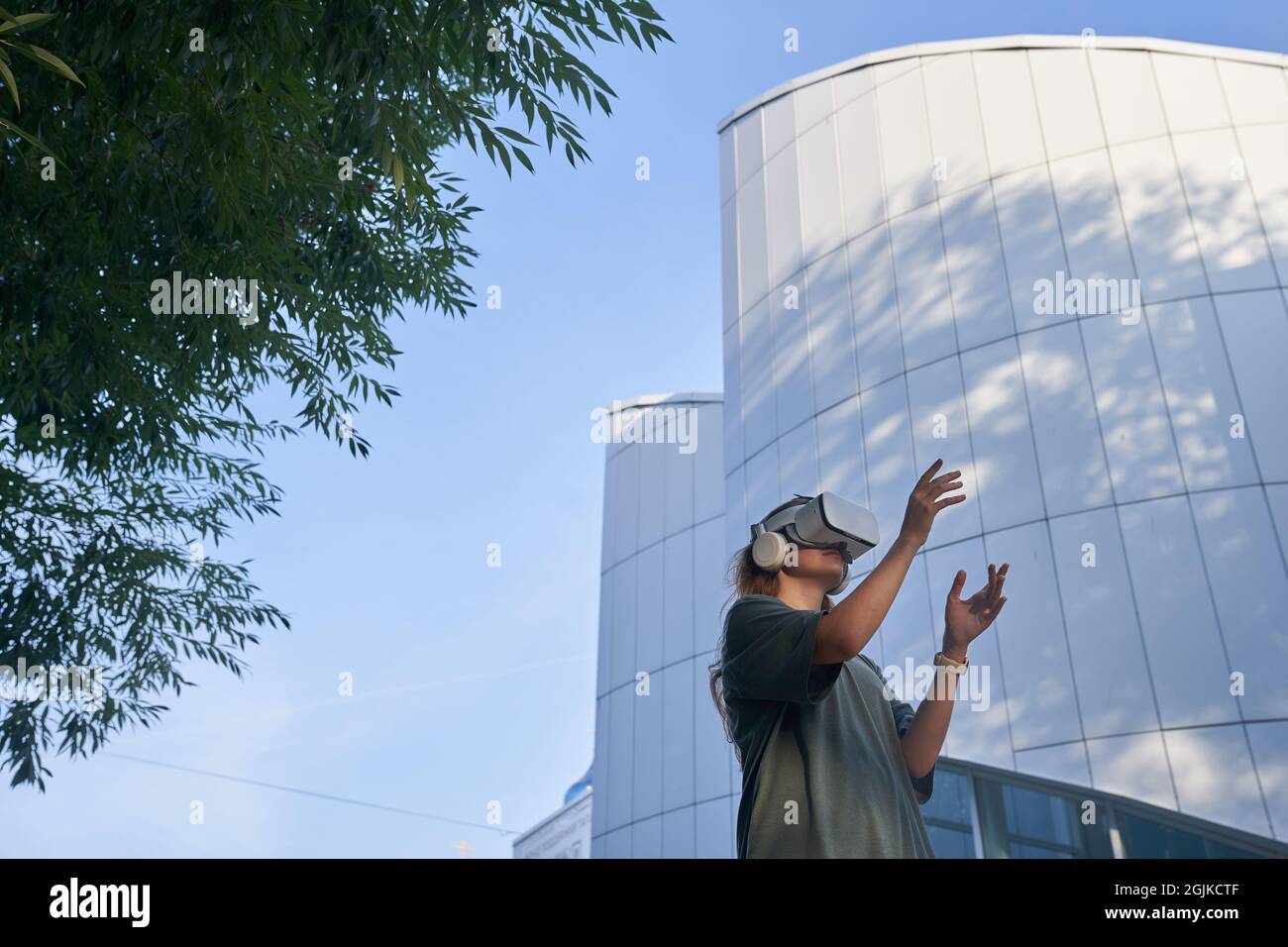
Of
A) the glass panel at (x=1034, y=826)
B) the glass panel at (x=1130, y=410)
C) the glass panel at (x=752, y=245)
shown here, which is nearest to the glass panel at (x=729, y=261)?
the glass panel at (x=752, y=245)

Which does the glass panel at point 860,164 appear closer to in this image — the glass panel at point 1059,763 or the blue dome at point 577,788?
the glass panel at point 1059,763

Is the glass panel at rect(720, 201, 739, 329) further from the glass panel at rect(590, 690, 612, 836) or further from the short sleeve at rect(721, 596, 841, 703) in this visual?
the short sleeve at rect(721, 596, 841, 703)

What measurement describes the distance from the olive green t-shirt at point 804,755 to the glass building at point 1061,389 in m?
8.17

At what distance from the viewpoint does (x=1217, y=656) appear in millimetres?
8891

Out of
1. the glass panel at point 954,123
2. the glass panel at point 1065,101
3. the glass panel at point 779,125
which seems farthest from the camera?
the glass panel at point 779,125

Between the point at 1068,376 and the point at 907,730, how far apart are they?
929cm

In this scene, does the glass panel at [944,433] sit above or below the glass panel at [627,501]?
below

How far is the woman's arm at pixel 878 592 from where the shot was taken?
1688mm

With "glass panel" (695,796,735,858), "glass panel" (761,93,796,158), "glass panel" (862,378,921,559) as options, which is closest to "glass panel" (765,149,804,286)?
"glass panel" (761,93,796,158)

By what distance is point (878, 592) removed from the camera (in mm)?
1704

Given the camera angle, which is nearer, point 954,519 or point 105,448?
point 105,448

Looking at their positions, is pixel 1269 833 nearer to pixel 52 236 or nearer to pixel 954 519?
pixel 954 519
